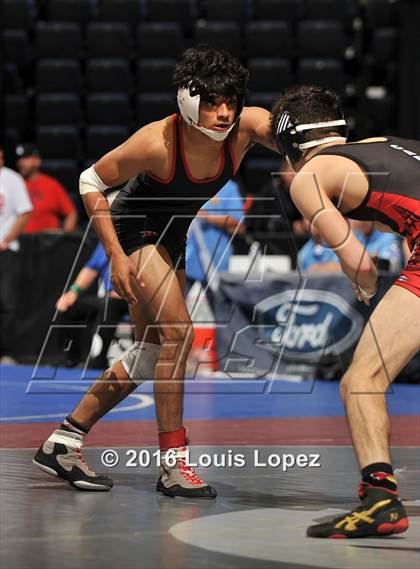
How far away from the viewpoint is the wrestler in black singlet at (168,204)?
491 centimetres

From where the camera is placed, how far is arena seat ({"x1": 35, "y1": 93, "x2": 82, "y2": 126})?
14344 mm

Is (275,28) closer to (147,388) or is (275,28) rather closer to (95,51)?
(95,51)

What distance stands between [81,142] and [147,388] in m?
6.13

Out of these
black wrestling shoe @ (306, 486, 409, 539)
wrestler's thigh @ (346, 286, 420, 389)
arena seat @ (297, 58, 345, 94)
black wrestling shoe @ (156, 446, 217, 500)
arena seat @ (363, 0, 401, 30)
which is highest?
arena seat @ (363, 0, 401, 30)

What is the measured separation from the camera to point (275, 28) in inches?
555

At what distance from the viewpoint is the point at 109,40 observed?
14.6 metres

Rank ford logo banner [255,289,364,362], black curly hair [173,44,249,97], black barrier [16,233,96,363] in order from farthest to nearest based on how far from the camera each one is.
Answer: black barrier [16,233,96,363], ford logo banner [255,289,364,362], black curly hair [173,44,249,97]

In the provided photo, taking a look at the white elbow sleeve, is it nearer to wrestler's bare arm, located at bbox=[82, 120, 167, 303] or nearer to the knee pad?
wrestler's bare arm, located at bbox=[82, 120, 167, 303]

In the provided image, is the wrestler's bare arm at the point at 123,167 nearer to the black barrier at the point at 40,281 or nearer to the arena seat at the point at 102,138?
the black barrier at the point at 40,281

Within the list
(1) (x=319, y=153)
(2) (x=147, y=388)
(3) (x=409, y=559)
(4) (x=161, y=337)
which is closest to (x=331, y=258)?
(2) (x=147, y=388)

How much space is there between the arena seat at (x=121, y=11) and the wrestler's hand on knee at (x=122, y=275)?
10.5 m

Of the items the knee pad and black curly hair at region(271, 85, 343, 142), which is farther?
the knee pad

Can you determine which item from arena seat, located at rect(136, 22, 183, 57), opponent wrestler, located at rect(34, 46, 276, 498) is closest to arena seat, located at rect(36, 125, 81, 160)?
arena seat, located at rect(136, 22, 183, 57)

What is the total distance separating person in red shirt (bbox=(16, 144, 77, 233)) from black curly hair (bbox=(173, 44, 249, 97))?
23.5 ft
